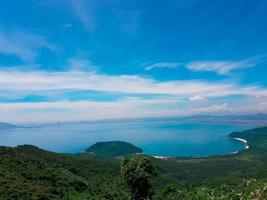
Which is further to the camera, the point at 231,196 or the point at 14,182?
the point at 14,182

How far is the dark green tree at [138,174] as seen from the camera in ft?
187

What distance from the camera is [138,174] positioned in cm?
5672

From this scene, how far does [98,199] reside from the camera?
74125 mm

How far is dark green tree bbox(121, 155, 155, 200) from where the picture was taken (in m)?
57.0

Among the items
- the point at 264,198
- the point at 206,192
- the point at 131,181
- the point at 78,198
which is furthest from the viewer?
the point at 78,198

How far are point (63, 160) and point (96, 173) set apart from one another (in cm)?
1144

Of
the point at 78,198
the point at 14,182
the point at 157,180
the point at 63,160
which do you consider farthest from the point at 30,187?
the point at 157,180

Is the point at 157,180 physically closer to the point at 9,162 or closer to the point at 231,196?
the point at 9,162

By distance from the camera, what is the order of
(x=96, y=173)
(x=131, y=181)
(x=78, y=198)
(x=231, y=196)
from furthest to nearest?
(x=96, y=173), (x=78, y=198), (x=131, y=181), (x=231, y=196)

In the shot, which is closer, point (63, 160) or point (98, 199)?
point (98, 199)

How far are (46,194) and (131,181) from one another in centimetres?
1602

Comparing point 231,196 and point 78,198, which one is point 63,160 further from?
point 231,196

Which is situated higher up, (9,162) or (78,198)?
(9,162)

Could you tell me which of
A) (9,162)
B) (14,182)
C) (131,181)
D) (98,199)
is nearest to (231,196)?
(131,181)
